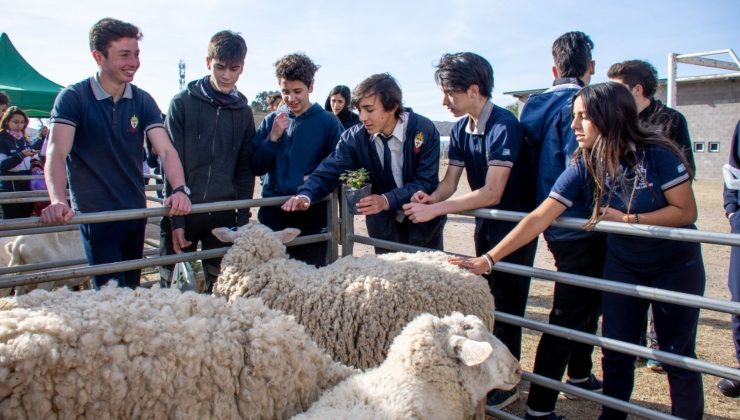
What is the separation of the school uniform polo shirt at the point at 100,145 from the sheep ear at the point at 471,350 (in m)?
2.20

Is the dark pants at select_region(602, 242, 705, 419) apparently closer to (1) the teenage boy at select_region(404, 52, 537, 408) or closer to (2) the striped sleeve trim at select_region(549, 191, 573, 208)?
(2) the striped sleeve trim at select_region(549, 191, 573, 208)

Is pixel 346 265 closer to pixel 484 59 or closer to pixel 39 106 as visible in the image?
pixel 484 59

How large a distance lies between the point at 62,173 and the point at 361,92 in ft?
5.82

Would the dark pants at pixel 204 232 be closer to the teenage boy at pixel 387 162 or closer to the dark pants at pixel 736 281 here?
the teenage boy at pixel 387 162

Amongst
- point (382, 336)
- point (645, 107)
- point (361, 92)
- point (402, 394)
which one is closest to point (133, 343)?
point (402, 394)

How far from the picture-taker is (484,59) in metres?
3.24

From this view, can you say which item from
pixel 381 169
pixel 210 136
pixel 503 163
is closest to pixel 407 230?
pixel 381 169

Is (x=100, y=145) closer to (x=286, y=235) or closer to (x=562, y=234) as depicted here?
(x=286, y=235)

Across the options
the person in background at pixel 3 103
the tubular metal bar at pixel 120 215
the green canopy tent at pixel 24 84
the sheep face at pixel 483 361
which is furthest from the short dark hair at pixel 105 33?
the green canopy tent at pixel 24 84

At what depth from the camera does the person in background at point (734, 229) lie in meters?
3.73

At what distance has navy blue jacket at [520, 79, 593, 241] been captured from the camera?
3078 millimetres

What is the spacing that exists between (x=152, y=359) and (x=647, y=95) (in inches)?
149

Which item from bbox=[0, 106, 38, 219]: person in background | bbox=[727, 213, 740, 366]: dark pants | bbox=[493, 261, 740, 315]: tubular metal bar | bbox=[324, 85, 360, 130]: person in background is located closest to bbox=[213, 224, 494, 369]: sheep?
bbox=[493, 261, 740, 315]: tubular metal bar

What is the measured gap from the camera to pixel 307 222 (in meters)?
3.95
